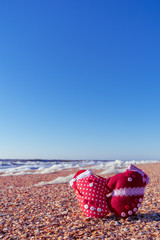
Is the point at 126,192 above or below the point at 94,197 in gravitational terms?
above

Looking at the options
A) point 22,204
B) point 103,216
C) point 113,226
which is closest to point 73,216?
point 103,216

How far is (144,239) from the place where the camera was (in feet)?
11.1

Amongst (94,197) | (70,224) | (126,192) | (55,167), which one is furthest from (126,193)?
(55,167)

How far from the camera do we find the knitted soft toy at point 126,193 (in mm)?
4270

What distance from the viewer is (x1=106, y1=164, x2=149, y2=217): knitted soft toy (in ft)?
14.0

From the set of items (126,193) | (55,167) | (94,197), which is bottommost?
(55,167)

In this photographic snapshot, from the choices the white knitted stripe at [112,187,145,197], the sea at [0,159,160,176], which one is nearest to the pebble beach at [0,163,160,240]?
the white knitted stripe at [112,187,145,197]

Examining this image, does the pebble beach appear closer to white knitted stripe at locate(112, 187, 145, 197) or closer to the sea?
white knitted stripe at locate(112, 187, 145, 197)

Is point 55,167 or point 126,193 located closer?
point 126,193

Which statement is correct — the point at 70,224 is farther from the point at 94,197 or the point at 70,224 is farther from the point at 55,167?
the point at 55,167

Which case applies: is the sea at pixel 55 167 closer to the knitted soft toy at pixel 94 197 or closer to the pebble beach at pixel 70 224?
the pebble beach at pixel 70 224

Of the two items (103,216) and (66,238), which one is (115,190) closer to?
(103,216)

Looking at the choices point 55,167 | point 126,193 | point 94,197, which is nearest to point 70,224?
point 94,197

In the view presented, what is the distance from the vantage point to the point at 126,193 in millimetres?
4262
